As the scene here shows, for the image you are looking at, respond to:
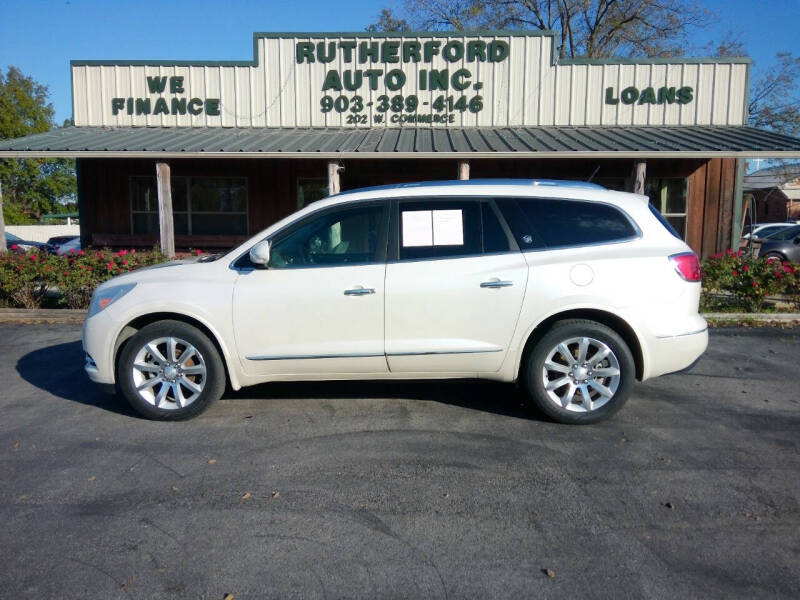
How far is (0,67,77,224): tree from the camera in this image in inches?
1635

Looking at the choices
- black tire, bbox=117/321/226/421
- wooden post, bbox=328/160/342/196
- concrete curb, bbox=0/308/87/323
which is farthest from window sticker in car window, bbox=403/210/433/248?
wooden post, bbox=328/160/342/196

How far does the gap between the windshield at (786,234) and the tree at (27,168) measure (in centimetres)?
4004

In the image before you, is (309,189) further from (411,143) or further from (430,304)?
(430,304)

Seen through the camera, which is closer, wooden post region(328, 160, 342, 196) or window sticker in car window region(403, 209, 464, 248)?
window sticker in car window region(403, 209, 464, 248)

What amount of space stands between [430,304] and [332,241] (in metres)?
0.94

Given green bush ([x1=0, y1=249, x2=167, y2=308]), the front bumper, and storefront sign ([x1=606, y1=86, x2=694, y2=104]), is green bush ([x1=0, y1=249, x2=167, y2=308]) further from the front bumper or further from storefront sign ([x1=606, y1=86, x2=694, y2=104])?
storefront sign ([x1=606, y1=86, x2=694, y2=104])

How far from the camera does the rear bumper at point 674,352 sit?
16.1ft

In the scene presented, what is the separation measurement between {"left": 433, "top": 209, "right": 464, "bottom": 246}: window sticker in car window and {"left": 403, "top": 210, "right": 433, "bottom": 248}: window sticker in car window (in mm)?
47

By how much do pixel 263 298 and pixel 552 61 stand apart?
35.7 feet

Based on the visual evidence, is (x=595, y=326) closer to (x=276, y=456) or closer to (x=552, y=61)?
(x=276, y=456)

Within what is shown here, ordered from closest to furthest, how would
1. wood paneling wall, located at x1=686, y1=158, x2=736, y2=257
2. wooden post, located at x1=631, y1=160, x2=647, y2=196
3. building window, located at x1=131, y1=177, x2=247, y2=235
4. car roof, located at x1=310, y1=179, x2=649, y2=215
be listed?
car roof, located at x1=310, y1=179, x2=649, y2=215 → wooden post, located at x1=631, y1=160, x2=647, y2=196 → wood paneling wall, located at x1=686, y1=158, x2=736, y2=257 → building window, located at x1=131, y1=177, x2=247, y2=235

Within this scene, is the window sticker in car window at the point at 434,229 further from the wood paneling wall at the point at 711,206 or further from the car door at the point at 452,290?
the wood paneling wall at the point at 711,206

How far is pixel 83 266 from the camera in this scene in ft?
32.5

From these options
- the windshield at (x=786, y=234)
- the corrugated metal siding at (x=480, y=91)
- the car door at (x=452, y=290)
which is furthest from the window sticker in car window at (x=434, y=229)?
the windshield at (x=786, y=234)
